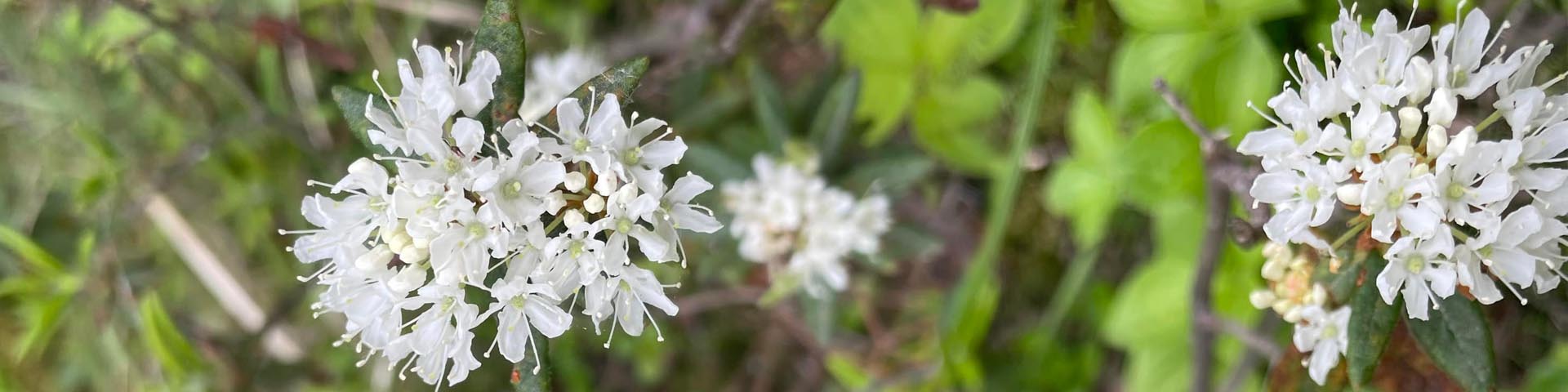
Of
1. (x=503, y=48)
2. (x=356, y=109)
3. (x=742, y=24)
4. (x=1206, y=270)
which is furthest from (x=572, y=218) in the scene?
(x=1206, y=270)

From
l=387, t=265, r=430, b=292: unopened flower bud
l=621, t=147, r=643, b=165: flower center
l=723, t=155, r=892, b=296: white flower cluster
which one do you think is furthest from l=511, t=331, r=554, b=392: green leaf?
l=723, t=155, r=892, b=296: white flower cluster

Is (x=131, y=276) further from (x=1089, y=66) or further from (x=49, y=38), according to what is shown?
(x=1089, y=66)

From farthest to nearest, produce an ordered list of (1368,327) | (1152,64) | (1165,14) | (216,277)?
1. (216,277)
2. (1152,64)
3. (1165,14)
4. (1368,327)

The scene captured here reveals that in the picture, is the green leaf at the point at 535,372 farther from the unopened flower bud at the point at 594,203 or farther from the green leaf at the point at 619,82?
the green leaf at the point at 619,82

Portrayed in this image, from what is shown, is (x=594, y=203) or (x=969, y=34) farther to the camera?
(x=969, y=34)

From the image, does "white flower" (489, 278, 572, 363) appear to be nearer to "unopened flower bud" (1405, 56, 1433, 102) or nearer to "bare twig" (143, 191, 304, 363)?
"unopened flower bud" (1405, 56, 1433, 102)

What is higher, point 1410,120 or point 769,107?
point 1410,120

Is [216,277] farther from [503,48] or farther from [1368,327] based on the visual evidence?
[1368,327]

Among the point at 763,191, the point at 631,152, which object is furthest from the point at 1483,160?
the point at 763,191
